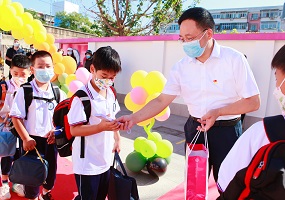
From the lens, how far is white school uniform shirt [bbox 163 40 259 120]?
1.80 meters

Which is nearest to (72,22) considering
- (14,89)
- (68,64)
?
(68,64)

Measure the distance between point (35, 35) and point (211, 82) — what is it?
416 cm

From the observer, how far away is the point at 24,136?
7.07 feet

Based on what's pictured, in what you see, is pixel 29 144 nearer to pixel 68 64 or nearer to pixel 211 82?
pixel 211 82

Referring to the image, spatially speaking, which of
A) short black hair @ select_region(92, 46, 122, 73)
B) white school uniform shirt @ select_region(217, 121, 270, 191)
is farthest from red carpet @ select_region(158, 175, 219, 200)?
white school uniform shirt @ select_region(217, 121, 270, 191)

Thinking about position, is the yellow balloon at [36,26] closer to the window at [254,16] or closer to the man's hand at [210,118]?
the man's hand at [210,118]

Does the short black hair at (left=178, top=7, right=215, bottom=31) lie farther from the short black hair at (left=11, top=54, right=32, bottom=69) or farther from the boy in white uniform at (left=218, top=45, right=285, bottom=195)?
the short black hair at (left=11, top=54, right=32, bottom=69)

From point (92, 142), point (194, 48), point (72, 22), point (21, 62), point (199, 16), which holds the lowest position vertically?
point (92, 142)

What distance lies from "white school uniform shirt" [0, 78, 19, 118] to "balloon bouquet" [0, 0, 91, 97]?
136 centimetres

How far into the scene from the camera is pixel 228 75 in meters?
1.84

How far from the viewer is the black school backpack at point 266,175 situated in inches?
30.4

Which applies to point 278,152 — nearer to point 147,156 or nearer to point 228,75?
point 228,75

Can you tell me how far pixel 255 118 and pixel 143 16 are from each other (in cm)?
859

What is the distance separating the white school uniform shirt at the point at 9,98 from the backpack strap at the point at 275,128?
96.8 inches
